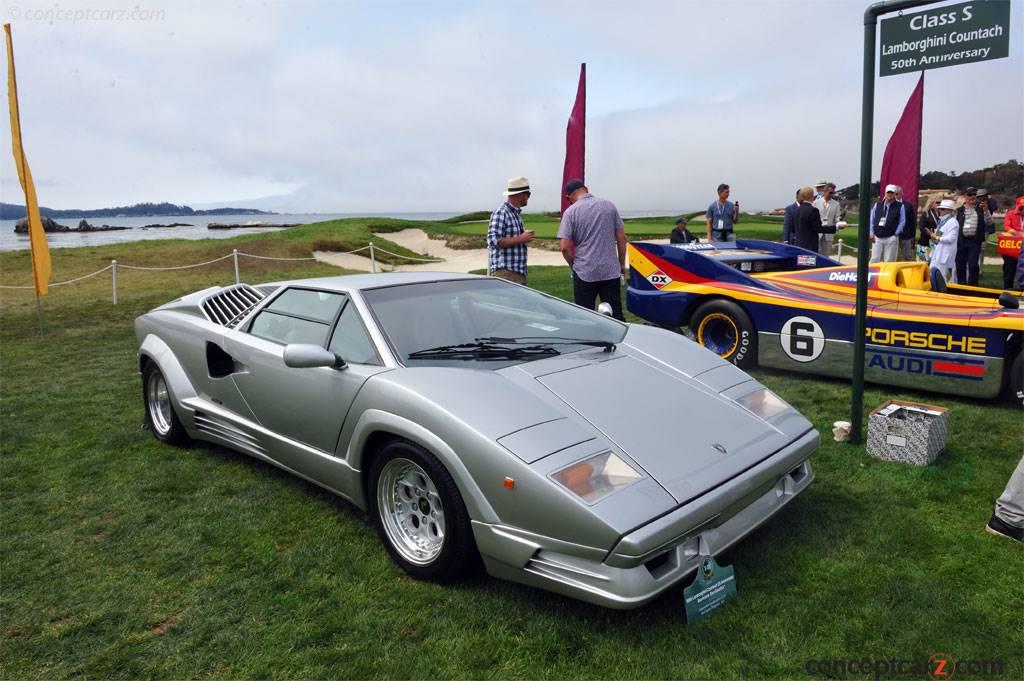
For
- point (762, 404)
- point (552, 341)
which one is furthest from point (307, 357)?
point (762, 404)

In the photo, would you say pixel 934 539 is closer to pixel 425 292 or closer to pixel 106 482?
pixel 425 292

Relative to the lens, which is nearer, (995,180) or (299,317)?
(299,317)

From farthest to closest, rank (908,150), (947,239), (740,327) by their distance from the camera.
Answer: (908,150) < (947,239) < (740,327)

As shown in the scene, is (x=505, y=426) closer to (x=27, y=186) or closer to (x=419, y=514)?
(x=419, y=514)

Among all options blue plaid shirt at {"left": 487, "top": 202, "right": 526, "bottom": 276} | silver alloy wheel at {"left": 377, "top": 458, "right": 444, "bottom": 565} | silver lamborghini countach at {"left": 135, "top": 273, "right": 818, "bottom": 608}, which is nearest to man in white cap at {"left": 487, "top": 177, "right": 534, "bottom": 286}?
blue plaid shirt at {"left": 487, "top": 202, "right": 526, "bottom": 276}

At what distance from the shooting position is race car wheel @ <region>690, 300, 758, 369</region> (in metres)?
5.87

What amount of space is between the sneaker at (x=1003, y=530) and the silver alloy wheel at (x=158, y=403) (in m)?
4.62

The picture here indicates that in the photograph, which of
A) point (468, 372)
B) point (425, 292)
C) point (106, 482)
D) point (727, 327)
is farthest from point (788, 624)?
point (727, 327)

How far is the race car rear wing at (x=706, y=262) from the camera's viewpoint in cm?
633

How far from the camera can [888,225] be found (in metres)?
9.63

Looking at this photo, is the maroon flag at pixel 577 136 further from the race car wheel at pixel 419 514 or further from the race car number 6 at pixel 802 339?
the race car wheel at pixel 419 514

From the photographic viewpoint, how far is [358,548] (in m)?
3.06

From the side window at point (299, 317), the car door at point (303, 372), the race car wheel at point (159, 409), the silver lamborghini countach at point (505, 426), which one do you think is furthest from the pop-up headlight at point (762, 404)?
the race car wheel at point (159, 409)

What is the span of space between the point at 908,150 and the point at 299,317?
1210cm
